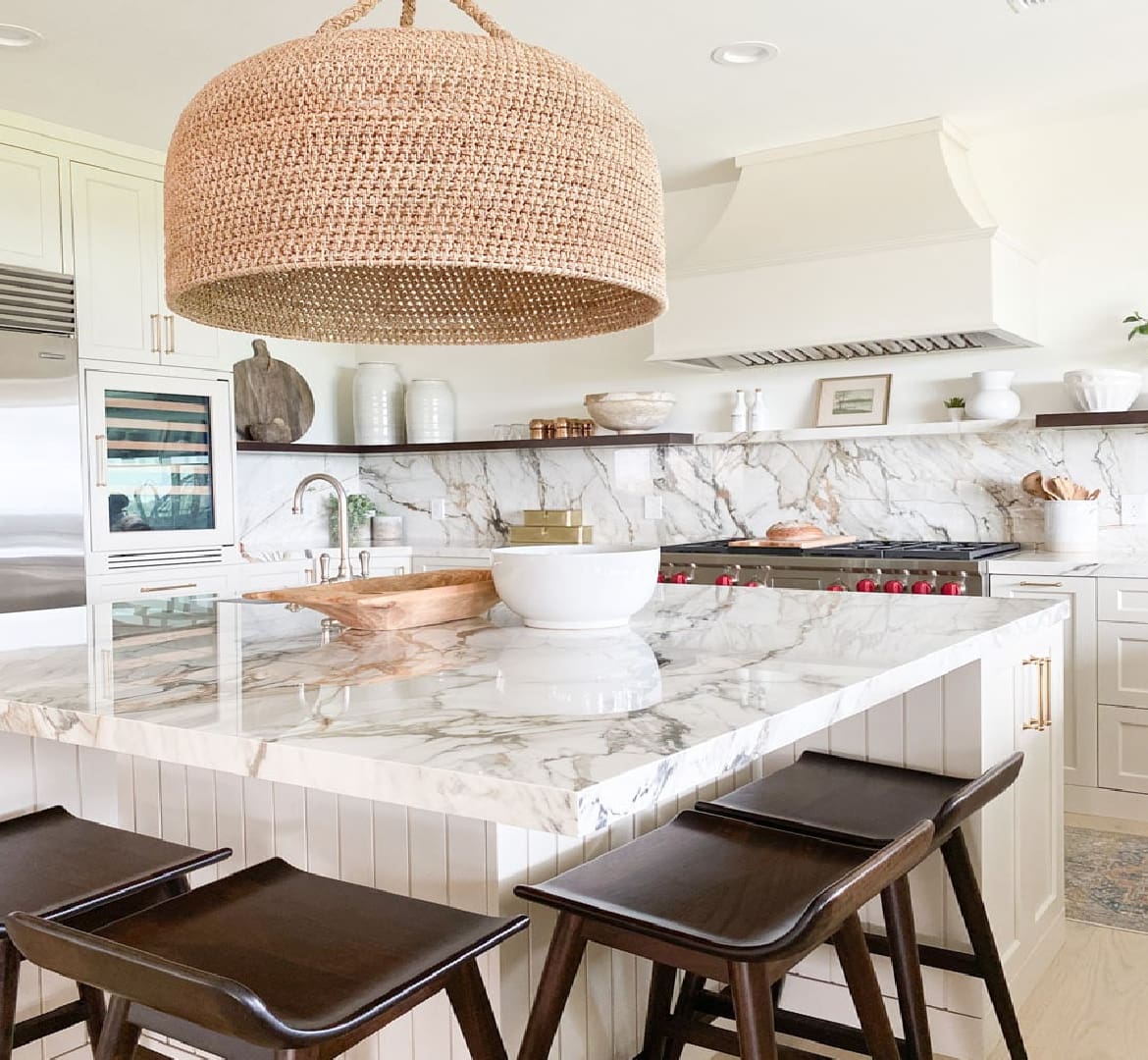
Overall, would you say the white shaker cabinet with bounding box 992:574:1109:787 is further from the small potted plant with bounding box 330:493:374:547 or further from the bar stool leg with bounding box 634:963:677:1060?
the small potted plant with bounding box 330:493:374:547

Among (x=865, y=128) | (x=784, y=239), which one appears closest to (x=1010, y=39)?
(x=865, y=128)

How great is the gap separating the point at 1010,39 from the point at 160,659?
125 inches

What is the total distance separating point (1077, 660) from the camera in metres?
3.78

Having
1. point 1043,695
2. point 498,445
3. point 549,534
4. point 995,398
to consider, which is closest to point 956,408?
point 995,398

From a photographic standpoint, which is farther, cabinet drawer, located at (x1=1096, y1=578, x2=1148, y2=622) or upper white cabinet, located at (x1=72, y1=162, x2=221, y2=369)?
upper white cabinet, located at (x1=72, y1=162, x2=221, y2=369)

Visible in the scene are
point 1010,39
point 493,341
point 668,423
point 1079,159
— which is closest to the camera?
point 493,341

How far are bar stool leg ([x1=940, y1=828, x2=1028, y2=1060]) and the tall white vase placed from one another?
4.31 meters

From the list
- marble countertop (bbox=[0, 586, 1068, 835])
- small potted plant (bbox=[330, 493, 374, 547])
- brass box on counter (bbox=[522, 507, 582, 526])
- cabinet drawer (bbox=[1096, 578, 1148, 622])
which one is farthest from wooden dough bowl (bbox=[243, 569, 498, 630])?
small potted plant (bbox=[330, 493, 374, 547])

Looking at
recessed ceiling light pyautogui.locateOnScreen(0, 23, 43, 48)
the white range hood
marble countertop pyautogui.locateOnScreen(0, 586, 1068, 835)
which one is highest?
recessed ceiling light pyautogui.locateOnScreen(0, 23, 43, 48)

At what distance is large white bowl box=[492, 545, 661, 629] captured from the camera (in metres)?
1.91

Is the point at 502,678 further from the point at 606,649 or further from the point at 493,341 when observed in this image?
the point at 493,341

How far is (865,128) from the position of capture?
4383 mm

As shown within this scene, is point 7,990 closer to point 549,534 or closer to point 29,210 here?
point 29,210

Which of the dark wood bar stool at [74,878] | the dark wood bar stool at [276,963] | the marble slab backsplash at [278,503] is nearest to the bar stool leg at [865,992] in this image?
the dark wood bar stool at [276,963]
